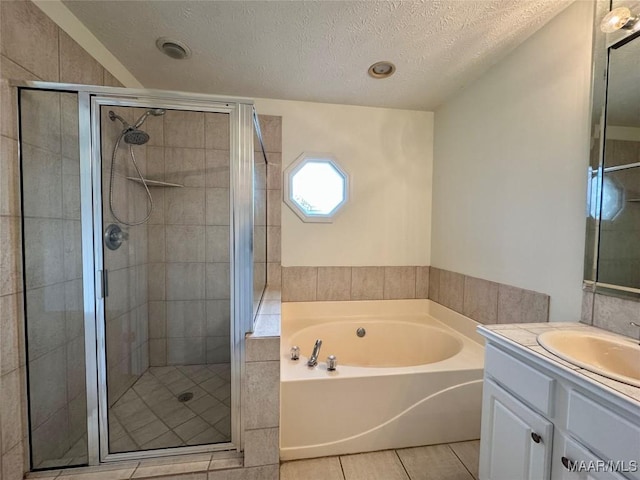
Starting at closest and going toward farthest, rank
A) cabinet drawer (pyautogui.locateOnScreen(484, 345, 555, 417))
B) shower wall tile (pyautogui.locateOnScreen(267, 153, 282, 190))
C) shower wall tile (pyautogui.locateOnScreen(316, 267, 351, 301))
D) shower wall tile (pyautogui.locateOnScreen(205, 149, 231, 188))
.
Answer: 1. cabinet drawer (pyautogui.locateOnScreen(484, 345, 555, 417))
2. shower wall tile (pyautogui.locateOnScreen(205, 149, 231, 188))
3. shower wall tile (pyautogui.locateOnScreen(267, 153, 282, 190))
4. shower wall tile (pyautogui.locateOnScreen(316, 267, 351, 301))

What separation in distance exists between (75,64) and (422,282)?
283cm

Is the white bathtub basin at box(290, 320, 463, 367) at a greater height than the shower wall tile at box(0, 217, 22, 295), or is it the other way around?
the shower wall tile at box(0, 217, 22, 295)

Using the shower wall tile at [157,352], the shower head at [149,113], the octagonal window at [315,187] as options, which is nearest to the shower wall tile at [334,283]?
the octagonal window at [315,187]

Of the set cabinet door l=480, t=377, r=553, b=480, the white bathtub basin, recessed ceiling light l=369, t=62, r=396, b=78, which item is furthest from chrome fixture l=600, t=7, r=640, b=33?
the white bathtub basin

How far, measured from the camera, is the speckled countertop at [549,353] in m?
0.71

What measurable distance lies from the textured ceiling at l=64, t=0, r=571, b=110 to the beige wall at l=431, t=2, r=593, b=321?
16cm

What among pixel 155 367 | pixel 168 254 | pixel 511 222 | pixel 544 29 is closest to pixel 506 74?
pixel 544 29

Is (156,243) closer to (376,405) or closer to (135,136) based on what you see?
(135,136)

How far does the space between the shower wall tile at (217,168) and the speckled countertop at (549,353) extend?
1.46m

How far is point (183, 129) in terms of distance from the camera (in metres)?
1.67

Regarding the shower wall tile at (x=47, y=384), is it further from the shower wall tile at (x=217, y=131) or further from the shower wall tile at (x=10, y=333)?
the shower wall tile at (x=217, y=131)

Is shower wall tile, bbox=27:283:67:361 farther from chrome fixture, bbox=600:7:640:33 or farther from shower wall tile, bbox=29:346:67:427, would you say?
chrome fixture, bbox=600:7:640:33

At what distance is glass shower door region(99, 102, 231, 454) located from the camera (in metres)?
1.39

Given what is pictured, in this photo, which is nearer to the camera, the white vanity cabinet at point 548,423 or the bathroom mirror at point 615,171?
the white vanity cabinet at point 548,423
